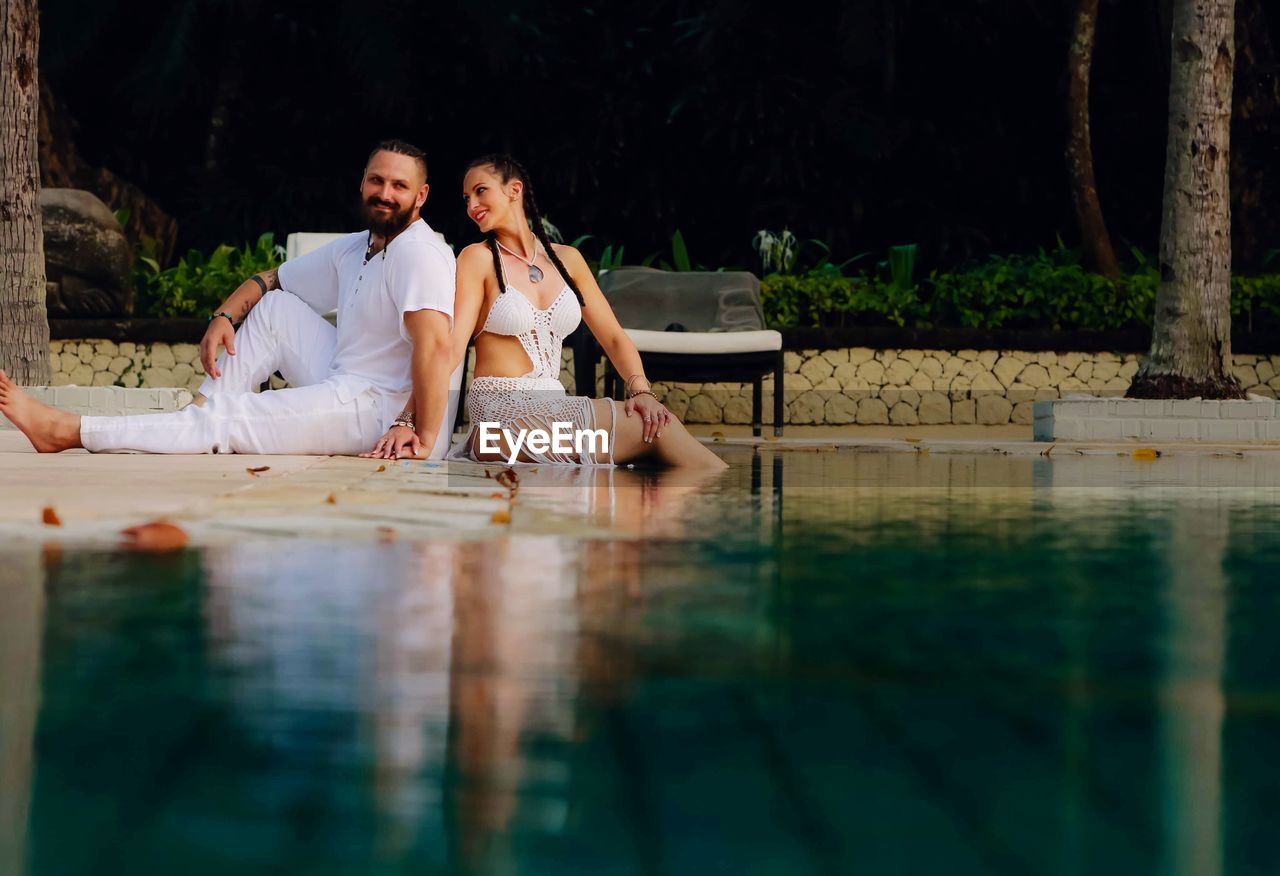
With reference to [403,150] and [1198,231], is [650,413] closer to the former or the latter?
[403,150]

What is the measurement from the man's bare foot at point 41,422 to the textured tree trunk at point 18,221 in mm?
3303

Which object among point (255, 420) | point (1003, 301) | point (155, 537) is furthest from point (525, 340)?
point (1003, 301)

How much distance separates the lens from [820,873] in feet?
4.59

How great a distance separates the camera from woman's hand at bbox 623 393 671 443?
6346 mm

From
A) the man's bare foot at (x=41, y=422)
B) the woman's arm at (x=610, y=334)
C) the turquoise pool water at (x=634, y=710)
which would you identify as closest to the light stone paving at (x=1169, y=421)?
the woman's arm at (x=610, y=334)

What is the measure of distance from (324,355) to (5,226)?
141 inches

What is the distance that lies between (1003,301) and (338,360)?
26.1 ft

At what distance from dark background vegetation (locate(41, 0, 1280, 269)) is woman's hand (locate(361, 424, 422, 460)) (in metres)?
9.71

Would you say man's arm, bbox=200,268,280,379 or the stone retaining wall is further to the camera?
the stone retaining wall

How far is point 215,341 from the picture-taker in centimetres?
627

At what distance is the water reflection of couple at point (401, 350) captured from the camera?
619 cm

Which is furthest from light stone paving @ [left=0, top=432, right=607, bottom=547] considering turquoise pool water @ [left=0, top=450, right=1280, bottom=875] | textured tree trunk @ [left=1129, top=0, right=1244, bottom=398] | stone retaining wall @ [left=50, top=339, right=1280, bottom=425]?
stone retaining wall @ [left=50, top=339, right=1280, bottom=425]

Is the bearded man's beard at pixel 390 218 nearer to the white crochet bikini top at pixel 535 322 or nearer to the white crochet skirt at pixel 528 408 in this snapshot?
the white crochet bikini top at pixel 535 322

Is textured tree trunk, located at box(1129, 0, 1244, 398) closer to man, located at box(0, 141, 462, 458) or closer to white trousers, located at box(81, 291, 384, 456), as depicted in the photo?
man, located at box(0, 141, 462, 458)
